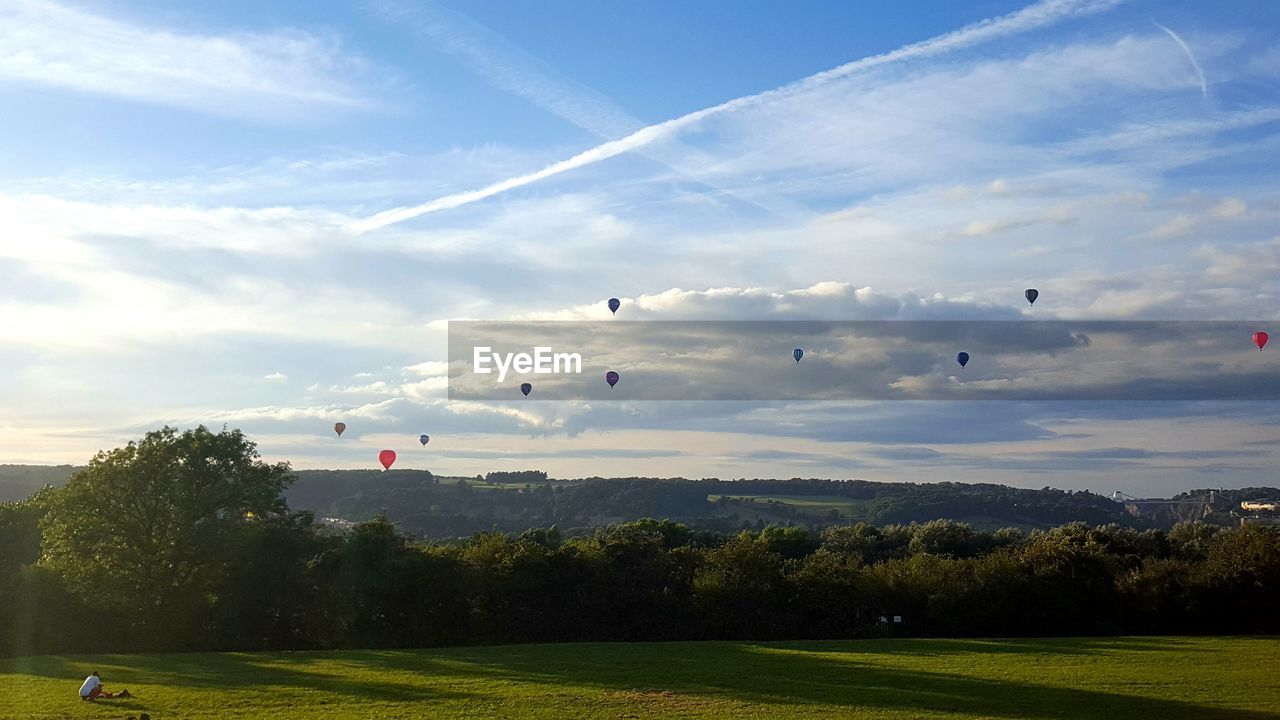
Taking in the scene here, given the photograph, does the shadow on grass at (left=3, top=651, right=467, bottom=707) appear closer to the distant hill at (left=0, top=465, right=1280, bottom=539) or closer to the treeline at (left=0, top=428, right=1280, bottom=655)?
the treeline at (left=0, top=428, right=1280, bottom=655)

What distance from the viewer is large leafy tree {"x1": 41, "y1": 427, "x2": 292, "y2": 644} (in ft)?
119

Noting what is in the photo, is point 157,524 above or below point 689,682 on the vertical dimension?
above

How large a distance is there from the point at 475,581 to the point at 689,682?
16.4m

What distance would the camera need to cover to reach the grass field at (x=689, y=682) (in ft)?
66.1

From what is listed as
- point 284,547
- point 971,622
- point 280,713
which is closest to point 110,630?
point 284,547

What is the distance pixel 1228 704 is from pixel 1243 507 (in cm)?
A: 10099

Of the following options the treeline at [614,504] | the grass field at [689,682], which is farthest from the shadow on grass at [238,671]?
the treeline at [614,504]

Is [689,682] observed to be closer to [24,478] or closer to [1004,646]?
[1004,646]

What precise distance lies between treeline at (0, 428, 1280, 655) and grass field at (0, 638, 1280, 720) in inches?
185

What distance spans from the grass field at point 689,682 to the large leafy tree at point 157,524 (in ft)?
15.5

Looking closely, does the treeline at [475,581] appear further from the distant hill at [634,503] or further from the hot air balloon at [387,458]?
the distant hill at [634,503]

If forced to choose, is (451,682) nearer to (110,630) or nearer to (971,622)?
(110,630)

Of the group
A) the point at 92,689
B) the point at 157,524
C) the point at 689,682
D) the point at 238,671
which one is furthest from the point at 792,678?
the point at 157,524

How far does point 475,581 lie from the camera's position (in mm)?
38938
